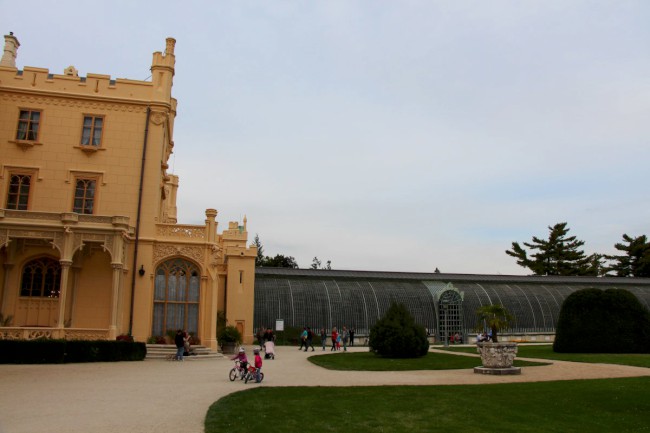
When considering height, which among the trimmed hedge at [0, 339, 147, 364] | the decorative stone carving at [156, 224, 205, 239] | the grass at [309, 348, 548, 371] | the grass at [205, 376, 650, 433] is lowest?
the grass at [205, 376, 650, 433]

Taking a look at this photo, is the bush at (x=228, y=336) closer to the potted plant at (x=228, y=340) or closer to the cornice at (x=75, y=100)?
the potted plant at (x=228, y=340)

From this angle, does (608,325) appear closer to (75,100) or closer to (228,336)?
(228,336)

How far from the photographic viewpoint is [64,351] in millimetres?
21094

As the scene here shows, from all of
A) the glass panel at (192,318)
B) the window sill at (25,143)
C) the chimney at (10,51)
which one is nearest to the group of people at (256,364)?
the glass panel at (192,318)

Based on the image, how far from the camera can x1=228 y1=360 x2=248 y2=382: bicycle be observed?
16.4 m

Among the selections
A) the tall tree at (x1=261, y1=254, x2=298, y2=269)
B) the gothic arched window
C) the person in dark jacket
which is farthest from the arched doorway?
the tall tree at (x1=261, y1=254, x2=298, y2=269)

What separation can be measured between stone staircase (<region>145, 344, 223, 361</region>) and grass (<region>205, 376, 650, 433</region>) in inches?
445

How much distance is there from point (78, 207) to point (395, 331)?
16631 millimetres

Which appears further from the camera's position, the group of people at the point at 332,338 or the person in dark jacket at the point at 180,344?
the group of people at the point at 332,338

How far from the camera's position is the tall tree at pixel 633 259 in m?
71.2

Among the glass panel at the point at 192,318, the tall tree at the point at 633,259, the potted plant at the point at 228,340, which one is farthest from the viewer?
the tall tree at the point at 633,259

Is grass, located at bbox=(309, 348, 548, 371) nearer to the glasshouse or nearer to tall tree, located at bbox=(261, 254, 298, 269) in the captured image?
the glasshouse

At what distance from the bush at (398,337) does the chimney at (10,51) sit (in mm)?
23701

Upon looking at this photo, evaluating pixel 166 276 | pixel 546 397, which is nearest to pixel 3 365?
pixel 166 276
